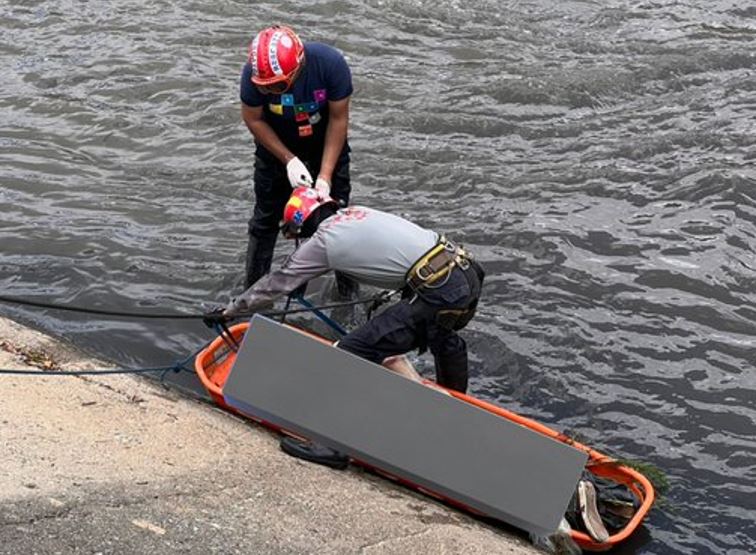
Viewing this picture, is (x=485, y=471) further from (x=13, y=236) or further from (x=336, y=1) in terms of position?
(x=336, y=1)

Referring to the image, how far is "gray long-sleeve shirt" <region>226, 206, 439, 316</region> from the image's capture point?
5.82 meters

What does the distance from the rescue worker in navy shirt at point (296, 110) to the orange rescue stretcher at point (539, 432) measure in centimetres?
111

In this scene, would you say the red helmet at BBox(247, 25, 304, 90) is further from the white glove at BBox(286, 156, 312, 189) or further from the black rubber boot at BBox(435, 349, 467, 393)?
the black rubber boot at BBox(435, 349, 467, 393)

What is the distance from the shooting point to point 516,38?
43.8 feet

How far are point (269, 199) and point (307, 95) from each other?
39.1 inches

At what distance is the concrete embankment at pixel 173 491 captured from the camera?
451 cm

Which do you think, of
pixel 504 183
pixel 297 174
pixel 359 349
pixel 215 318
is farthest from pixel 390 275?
pixel 504 183

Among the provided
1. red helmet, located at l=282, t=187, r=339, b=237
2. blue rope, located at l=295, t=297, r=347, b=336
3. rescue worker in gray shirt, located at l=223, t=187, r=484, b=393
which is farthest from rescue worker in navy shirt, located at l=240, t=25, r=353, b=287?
rescue worker in gray shirt, located at l=223, t=187, r=484, b=393

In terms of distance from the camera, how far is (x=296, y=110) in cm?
681

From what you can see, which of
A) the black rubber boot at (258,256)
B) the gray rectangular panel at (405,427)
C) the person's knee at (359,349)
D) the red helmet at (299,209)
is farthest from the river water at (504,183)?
the red helmet at (299,209)

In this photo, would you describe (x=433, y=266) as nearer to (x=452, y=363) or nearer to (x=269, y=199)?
(x=452, y=363)

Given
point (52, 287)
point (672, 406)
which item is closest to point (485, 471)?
point (672, 406)

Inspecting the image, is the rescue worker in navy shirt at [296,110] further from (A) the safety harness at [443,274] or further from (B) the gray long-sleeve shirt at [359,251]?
(A) the safety harness at [443,274]

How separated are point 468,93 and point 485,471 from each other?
7.15 m
